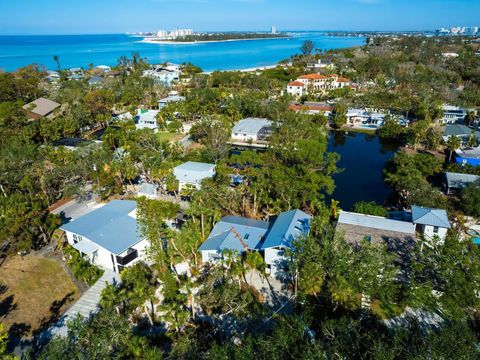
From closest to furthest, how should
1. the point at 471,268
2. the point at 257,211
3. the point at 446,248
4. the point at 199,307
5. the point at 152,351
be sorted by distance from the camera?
1. the point at 152,351
2. the point at 471,268
3. the point at 446,248
4. the point at 199,307
5. the point at 257,211

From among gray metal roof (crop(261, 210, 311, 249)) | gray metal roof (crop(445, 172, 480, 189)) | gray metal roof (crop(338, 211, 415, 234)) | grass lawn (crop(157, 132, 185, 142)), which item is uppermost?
gray metal roof (crop(261, 210, 311, 249))

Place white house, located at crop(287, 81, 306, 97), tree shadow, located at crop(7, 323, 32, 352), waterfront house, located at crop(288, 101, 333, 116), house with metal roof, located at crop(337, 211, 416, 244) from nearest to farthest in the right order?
tree shadow, located at crop(7, 323, 32, 352) → house with metal roof, located at crop(337, 211, 416, 244) → waterfront house, located at crop(288, 101, 333, 116) → white house, located at crop(287, 81, 306, 97)

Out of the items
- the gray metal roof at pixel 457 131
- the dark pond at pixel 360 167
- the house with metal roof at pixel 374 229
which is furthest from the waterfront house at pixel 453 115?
the house with metal roof at pixel 374 229

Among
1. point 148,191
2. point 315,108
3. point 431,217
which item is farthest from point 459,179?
point 315,108

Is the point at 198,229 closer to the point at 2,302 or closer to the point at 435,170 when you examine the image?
the point at 2,302

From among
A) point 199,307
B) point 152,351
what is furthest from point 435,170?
point 152,351

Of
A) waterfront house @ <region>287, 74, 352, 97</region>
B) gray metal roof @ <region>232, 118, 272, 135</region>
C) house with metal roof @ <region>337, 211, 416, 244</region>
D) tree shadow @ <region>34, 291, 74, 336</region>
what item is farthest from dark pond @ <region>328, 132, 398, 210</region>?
waterfront house @ <region>287, 74, 352, 97</region>

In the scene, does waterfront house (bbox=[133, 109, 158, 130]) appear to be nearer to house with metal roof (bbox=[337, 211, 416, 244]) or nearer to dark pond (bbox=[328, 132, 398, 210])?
dark pond (bbox=[328, 132, 398, 210])

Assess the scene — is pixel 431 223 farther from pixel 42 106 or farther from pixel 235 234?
pixel 42 106
